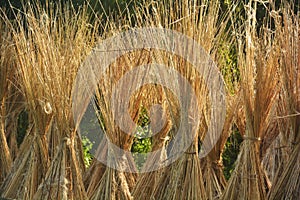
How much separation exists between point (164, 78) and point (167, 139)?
2.18ft

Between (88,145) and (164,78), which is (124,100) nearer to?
(164,78)

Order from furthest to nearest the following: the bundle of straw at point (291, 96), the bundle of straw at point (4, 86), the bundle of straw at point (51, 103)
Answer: the bundle of straw at point (4, 86)
the bundle of straw at point (51, 103)
the bundle of straw at point (291, 96)

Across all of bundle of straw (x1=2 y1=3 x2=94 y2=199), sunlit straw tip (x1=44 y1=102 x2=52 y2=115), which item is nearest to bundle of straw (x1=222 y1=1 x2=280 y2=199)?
bundle of straw (x1=2 y1=3 x2=94 y2=199)

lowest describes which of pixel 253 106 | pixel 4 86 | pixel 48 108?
pixel 4 86

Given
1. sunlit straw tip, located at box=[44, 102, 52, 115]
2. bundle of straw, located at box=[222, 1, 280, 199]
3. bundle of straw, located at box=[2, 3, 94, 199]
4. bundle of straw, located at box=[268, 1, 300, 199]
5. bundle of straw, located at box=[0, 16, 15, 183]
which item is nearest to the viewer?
bundle of straw, located at box=[268, 1, 300, 199]

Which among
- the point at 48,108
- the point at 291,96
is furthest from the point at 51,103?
the point at 291,96

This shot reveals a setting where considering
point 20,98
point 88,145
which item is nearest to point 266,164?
point 20,98

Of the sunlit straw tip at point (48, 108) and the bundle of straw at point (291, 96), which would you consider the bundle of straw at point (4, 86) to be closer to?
the sunlit straw tip at point (48, 108)

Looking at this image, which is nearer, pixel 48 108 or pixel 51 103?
pixel 51 103

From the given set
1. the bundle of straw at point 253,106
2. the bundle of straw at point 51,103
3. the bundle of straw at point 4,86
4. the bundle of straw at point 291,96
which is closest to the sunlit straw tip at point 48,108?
the bundle of straw at point 51,103

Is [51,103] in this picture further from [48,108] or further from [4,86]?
[4,86]

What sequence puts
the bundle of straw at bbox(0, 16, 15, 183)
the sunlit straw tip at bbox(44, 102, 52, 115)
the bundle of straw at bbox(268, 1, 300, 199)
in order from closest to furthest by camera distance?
the bundle of straw at bbox(268, 1, 300, 199) → the sunlit straw tip at bbox(44, 102, 52, 115) → the bundle of straw at bbox(0, 16, 15, 183)

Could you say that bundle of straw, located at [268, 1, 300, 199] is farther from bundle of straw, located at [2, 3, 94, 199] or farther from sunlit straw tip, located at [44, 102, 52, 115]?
sunlit straw tip, located at [44, 102, 52, 115]

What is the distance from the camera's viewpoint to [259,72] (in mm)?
2926
